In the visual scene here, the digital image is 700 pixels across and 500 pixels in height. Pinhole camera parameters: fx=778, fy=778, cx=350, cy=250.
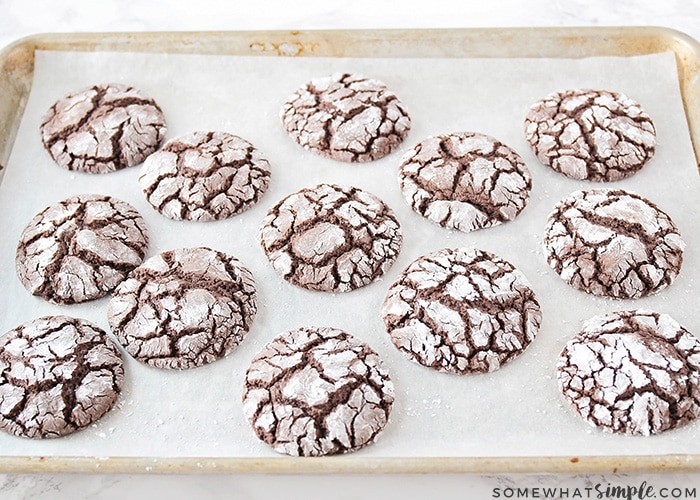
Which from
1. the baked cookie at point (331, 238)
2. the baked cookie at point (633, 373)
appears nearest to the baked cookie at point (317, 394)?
the baked cookie at point (331, 238)

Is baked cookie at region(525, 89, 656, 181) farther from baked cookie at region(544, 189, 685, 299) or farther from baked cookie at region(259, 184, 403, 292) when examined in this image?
baked cookie at region(259, 184, 403, 292)

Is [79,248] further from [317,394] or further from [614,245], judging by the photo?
[614,245]

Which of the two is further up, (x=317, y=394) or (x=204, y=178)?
(x=204, y=178)

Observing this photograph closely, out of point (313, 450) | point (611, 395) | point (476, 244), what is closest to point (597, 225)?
point (476, 244)

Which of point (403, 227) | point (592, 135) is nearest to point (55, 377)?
point (403, 227)

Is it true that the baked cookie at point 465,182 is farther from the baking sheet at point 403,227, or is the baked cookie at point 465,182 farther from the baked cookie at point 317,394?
the baked cookie at point 317,394

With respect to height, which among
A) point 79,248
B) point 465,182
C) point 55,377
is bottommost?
point 55,377

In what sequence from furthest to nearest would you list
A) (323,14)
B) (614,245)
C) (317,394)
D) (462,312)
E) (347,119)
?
(323,14) < (347,119) < (614,245) < (462,312) < (317,394)
